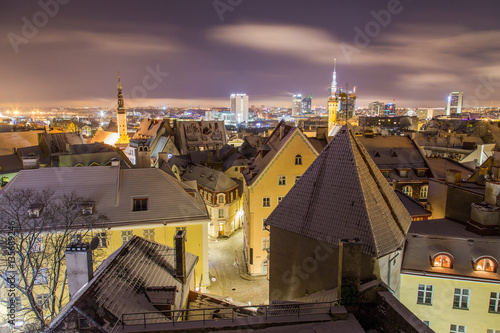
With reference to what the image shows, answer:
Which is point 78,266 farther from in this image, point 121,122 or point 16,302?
point 121,122

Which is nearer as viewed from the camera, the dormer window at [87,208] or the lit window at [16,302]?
the lit window at [16,302]

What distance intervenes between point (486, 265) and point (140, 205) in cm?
2189

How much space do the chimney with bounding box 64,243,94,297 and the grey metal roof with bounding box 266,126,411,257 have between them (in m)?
8.82

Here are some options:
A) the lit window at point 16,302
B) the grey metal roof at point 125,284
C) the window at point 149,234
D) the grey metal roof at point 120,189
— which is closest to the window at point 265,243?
the grey metal roof at point 120,189

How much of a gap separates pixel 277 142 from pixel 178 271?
67.9 ft

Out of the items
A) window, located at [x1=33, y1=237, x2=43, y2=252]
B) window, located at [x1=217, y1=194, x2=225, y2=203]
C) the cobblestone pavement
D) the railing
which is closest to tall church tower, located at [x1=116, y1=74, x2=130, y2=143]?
window, located at [x1=217, y1=194, x2=225, y2=203]

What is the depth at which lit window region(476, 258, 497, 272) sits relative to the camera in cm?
1695

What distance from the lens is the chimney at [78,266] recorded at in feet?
44.2

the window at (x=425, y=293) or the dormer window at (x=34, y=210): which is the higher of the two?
the dormer window at (x=34, y=210)

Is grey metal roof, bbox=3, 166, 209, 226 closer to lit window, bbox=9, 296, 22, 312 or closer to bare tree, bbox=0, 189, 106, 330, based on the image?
bare tree, bbox=0, 189, 106, 330


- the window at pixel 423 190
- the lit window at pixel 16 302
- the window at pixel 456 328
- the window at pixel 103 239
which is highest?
the window at pixel 423 190

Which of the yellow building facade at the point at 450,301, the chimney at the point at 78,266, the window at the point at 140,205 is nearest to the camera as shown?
the chimney at the point at 78,266

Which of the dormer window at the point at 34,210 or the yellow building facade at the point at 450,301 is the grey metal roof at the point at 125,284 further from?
the yellow building facade at the point at 450,301

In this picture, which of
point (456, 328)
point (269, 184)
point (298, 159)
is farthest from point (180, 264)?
point (298, 159)
